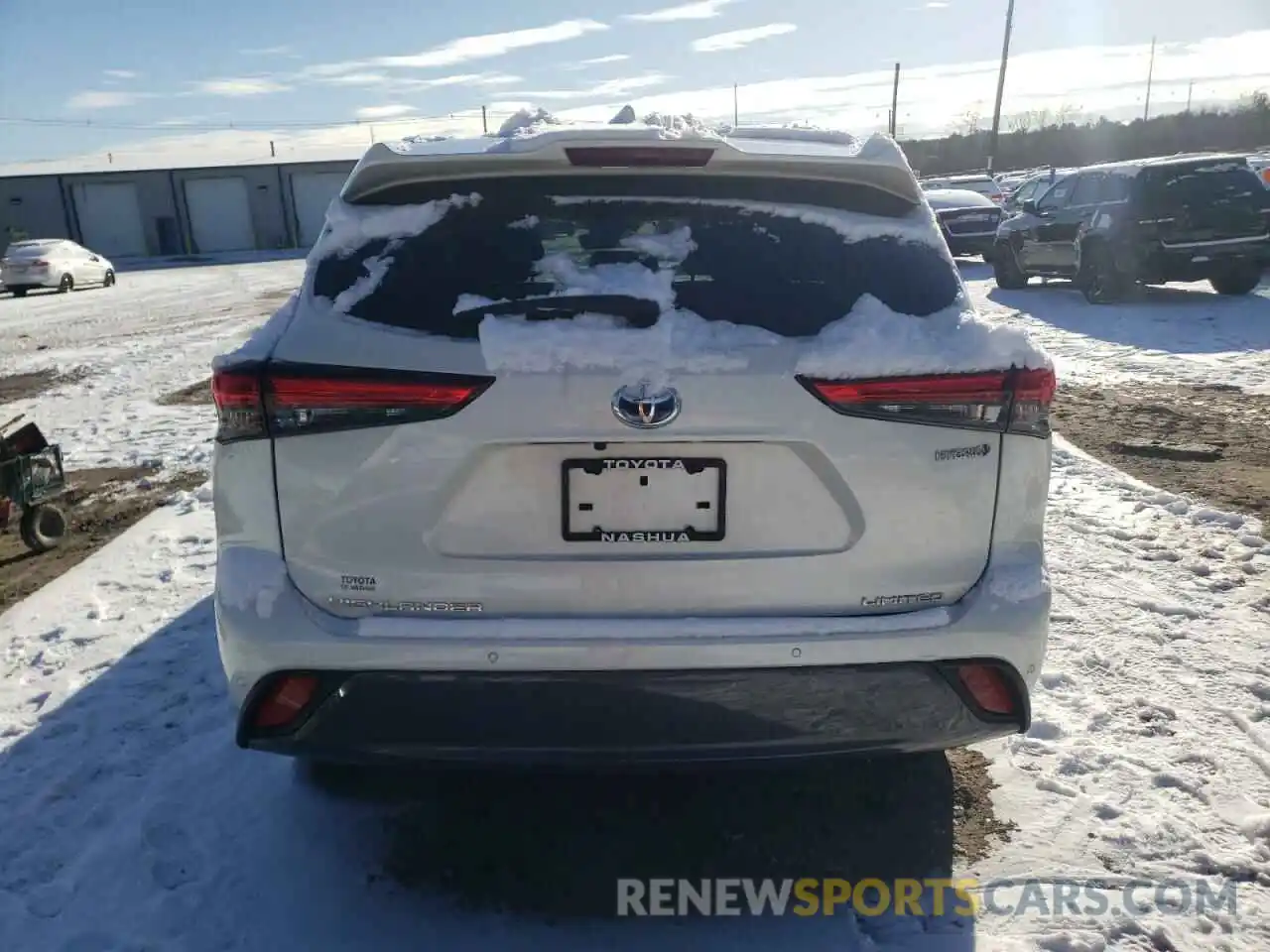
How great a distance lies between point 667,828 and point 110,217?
173ft

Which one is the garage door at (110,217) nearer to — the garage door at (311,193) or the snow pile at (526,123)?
the garage door at (311,193)

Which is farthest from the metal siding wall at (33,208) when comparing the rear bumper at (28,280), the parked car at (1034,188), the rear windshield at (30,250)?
the parked car at (1034,188)

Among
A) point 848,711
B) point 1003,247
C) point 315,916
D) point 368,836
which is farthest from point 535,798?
point 1003,247

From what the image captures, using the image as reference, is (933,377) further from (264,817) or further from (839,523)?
(264,817)

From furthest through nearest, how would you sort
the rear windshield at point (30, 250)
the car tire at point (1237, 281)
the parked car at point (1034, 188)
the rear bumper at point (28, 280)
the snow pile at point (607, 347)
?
the rear windshield at point (30, 250)
the rear bumper at point (28, 280)
the parked car at point (1034, 188)
the car tire at point (1237, 281)
the snow pile at point (607, 347)

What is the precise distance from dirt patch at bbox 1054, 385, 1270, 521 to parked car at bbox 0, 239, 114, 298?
1091 inches

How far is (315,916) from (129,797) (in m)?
0.91

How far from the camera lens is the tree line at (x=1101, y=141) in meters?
48.5

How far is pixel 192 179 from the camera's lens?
48000 millimetres

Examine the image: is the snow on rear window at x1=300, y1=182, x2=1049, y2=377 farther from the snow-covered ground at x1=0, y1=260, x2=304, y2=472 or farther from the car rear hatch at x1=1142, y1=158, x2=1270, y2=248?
the car rear hatch at x1=1142, y1=158, x2=1270, y2=248

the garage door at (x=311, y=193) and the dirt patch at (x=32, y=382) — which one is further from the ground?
the garage door at (x=311, y=193)

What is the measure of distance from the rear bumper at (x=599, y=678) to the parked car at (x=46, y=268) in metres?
29.8

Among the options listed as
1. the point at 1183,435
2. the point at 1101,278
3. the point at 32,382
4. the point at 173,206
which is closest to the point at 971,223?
the point at 1101,278

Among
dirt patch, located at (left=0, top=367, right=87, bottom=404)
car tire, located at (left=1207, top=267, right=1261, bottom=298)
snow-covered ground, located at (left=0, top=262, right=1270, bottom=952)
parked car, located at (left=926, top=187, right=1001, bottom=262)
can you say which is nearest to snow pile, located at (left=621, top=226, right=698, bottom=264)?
snow-covered ground, located at (left=0, top=262, right=1270, bottom=952)
